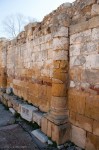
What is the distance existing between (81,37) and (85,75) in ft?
2.54

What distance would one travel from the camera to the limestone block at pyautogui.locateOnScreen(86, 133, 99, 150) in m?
3.19

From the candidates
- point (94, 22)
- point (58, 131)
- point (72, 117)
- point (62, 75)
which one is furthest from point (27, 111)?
point (94, 22)

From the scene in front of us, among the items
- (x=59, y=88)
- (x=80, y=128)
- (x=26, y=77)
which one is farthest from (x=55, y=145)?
(x=26, y=77)

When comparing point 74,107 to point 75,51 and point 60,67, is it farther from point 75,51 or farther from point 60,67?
point 75,51

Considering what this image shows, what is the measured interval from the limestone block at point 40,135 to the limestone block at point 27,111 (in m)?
0.72

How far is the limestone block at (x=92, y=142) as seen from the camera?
3.19m

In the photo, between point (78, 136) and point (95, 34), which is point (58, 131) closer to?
point (78, 136)

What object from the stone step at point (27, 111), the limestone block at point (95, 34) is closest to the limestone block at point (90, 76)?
the limestone block at point (95, 34)

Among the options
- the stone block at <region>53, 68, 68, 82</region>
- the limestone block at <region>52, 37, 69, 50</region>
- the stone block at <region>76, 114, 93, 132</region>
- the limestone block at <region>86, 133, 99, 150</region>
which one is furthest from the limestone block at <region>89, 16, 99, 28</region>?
the limestone block at <region>86, 133, 99, 150</region>

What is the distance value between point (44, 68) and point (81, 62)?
163 cm

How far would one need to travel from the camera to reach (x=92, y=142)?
3268 mm

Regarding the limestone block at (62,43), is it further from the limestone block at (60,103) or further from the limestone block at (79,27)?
the limestone block at (60,103)

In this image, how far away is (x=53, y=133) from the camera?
386 cm

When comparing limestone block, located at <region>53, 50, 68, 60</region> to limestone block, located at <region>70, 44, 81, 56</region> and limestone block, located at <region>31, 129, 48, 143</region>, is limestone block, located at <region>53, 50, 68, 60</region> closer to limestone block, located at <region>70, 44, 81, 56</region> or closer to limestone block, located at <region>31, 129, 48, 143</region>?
limestone block, located at <region>70, 44, 81, 56</region>
